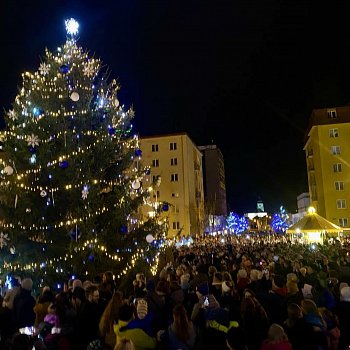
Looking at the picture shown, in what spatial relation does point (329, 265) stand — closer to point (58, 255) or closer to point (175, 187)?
point (58, 255)

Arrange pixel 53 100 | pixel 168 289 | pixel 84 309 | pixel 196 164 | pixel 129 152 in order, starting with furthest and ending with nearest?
pixel 196 164, pixel 129 152, pixel 53 100, pixel 168 289, pixel 84 309

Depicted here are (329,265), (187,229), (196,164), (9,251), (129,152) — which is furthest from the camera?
(196,164)

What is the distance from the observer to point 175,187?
62.6 metres

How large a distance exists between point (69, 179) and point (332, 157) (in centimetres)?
4752

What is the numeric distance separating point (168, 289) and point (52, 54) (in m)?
11.3

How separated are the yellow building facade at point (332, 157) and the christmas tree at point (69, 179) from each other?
4262 cm

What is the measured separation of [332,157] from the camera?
177 ft

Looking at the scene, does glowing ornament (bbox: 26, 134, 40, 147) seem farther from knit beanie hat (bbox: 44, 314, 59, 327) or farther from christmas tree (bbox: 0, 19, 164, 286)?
knit beanie hat (bbox: 44, 314, 59, 327)

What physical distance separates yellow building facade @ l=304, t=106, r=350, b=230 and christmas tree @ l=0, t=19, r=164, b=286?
42.6 metres

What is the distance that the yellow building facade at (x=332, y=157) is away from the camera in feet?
172

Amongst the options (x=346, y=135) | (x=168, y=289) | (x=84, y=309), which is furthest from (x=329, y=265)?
(x=346, y=135)

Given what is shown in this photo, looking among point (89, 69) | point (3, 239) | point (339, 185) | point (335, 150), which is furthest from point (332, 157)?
point (3, 239)

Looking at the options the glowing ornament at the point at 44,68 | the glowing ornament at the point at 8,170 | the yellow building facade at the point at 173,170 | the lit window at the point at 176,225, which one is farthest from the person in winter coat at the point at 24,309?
the lit window at the point at 176,225

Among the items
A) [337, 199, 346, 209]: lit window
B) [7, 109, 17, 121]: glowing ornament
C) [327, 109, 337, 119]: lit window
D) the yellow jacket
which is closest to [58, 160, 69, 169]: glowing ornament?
[7, 109, 17, 121]: glowing ornament
